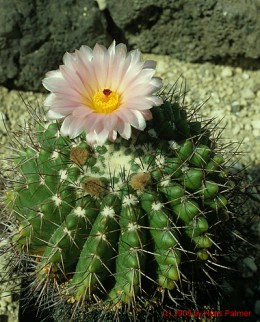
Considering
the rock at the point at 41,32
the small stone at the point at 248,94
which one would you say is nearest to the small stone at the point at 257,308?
the small stone at the point at 248,94

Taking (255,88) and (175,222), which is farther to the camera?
(255,88)

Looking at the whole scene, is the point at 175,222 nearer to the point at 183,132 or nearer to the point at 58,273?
the point at 183,132

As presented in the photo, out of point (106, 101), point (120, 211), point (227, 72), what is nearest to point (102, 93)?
point (106, 101)

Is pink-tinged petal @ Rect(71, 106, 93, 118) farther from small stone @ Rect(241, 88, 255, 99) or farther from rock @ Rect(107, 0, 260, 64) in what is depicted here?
small stone @ Rect(241, 88, 255, 99)

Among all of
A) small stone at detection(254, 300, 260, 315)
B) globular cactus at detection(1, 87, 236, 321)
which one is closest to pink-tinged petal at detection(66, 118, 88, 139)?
globular cactus at detection(1, 87, 236, 321)

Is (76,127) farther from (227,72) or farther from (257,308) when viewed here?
(227,72)

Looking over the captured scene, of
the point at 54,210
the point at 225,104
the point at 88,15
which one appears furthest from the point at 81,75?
the point at 225,104

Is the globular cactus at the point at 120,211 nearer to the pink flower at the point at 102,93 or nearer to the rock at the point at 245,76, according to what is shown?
the pink flower at the point at 102,93
